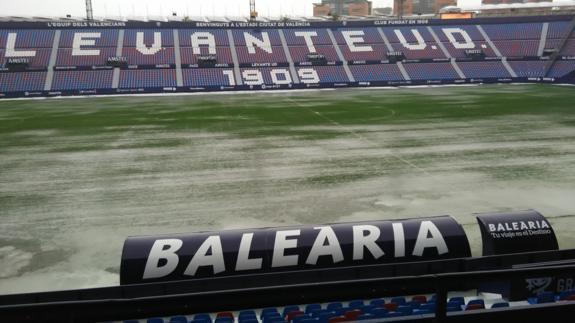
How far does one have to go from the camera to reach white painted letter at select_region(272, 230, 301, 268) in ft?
28.4

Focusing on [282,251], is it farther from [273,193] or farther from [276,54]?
[276,54]

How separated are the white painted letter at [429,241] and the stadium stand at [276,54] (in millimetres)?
49959

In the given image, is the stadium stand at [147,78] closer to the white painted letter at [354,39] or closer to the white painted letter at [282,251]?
the white painted letter at [354,39]

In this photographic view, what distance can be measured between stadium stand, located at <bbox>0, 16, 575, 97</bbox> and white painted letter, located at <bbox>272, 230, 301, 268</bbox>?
4969 cm

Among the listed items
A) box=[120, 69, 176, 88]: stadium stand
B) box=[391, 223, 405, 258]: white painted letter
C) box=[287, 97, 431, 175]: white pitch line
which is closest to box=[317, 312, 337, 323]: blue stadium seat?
box=[391, 223, 405, 258]: white painted letter

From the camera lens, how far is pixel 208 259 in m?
8.50

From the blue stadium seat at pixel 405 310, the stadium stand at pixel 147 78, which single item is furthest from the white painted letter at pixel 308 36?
the blue stadium seat at pixel 405 310

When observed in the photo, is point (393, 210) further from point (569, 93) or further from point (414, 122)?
point (569, 93)

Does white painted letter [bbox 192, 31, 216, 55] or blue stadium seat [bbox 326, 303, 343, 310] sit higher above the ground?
white painted letter [bbox 192, 31, 216, 55]

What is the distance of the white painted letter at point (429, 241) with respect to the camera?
9.01m

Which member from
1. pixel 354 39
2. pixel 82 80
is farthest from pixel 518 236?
pixel 354 39

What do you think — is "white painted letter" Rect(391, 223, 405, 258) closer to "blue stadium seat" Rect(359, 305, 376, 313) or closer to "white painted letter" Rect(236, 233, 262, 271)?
"blue stadium seat" Rect(359, 305, 376, 313)

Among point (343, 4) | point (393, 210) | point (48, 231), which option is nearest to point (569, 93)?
point (393, 210)

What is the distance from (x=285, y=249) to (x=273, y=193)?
26.9 feet
